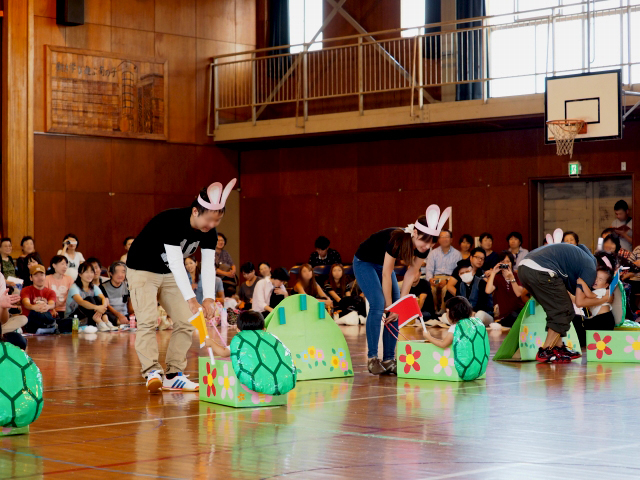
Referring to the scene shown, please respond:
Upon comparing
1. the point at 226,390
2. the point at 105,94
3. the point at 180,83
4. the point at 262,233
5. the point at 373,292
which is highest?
the point at 180,83

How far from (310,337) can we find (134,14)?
1201 centimetres

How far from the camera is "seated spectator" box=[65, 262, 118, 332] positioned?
13148 millimetres

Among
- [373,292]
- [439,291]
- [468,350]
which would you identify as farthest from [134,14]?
[468,350]

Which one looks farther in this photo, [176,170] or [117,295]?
[176,170]

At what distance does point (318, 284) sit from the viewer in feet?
49.7

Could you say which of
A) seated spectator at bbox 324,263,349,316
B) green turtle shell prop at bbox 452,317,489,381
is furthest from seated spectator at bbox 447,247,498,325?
green turtle shell prop at bbox 452,317,489,381

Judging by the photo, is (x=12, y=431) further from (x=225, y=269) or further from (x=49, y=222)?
(x=49, y=222)

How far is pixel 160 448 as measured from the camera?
13.9 ft

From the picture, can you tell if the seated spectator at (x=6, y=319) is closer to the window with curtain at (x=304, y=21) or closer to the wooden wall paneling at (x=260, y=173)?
the wooden wall paneling at (x=260, y=173)

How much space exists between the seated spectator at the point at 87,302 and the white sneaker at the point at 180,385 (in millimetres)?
7034

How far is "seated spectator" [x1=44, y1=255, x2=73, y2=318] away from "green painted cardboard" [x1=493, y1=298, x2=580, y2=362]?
275 inches

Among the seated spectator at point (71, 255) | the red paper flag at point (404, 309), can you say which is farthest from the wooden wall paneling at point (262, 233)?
the red paper flag at point (404, 309)

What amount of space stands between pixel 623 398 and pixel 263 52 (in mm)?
14103

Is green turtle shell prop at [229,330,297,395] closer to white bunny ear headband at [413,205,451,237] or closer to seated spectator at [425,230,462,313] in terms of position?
white bunny ear headband at [413,205,451,237]
